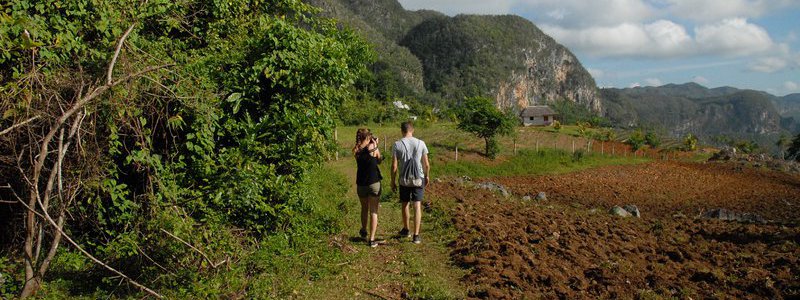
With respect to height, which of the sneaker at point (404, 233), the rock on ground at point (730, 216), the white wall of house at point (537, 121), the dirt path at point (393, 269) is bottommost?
the white wall of house at point (537, 121)

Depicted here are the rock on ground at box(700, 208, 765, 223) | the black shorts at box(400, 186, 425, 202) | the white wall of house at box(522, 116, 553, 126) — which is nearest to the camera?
the black shorts at box(400, 186, 425, 202)

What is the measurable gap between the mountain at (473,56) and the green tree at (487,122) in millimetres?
67665

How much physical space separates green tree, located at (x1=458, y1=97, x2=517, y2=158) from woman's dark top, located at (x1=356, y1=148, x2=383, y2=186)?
2267 centimetres

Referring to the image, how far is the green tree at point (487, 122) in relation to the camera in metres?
28.6

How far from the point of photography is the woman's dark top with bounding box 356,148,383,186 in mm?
6656

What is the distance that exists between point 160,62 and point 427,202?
6272 millimetres

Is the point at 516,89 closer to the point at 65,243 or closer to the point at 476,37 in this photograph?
the point at 476,37

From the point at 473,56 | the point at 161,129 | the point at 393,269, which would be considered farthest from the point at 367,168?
the point at 473,56

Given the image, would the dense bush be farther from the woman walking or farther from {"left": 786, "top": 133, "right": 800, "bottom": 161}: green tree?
{"left": 786, "top": 133, "right": 800, "bottom": 161}: green tree

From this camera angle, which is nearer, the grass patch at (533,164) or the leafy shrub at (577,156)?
the grass patch at (533,164)

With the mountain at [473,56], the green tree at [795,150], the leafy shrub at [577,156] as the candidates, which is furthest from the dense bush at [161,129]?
the mountain at [473,56]

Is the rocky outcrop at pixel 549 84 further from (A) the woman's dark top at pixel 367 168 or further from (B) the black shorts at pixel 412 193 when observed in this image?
(A) the woman's dark top at pixel 367 168

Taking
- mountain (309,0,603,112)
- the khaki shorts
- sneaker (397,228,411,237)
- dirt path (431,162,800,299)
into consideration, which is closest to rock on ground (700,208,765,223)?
dirt path (431,162,800,299)

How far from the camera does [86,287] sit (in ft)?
16.7
